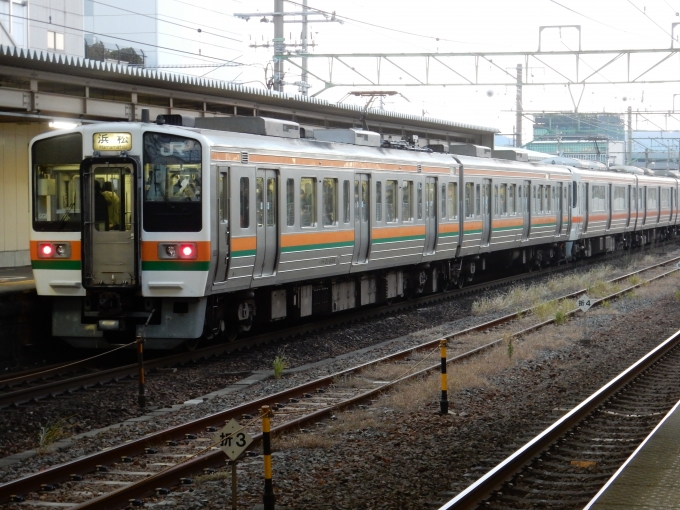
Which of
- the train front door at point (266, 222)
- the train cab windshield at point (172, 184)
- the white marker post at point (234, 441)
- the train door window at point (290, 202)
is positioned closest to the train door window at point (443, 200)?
the train door window at point (290, 202)

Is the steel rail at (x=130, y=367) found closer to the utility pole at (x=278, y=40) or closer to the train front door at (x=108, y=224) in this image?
the train front door at (x=108, y=224)

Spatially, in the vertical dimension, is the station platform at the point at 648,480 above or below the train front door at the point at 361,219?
below

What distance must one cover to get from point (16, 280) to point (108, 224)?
12.3 ft

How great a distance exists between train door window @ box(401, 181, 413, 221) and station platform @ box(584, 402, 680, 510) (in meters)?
10.8

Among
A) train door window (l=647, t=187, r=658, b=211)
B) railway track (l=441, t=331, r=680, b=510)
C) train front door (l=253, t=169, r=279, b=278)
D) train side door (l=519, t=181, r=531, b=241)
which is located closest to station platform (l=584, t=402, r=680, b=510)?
railway track (l=441, t=331, r=680, b=510)

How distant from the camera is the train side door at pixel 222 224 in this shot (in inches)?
514

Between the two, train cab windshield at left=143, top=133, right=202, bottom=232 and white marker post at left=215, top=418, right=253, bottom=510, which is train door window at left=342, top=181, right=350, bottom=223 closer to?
train cab windshield at left=143, top=133, right=202, bottom=232

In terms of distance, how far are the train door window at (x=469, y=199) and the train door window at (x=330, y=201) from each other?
6.66m

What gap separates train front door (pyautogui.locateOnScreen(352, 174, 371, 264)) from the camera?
17.4 meters

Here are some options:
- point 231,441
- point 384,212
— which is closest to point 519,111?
point 384,212

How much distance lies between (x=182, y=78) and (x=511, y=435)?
1230cm

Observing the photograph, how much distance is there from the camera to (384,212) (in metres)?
18.5

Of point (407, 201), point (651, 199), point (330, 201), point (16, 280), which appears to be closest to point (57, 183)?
point (16, 280)

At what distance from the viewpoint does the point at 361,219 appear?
1756 centimetres
